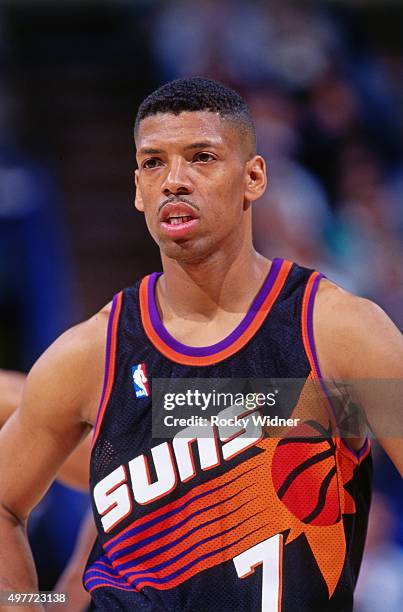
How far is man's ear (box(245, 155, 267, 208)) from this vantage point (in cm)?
229

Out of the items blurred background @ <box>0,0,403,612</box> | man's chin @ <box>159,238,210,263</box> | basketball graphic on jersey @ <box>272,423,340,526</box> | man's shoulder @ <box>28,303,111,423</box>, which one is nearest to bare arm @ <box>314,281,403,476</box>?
basketball graphic on jersey @ <box>272,423,340,526</box>

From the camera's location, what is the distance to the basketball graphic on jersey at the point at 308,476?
85.6 inches

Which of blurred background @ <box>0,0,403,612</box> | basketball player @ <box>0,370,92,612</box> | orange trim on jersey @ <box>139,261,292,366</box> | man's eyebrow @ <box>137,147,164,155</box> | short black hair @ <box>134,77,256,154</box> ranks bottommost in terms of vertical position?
basketball player @ <box>0,370,92,612</box>

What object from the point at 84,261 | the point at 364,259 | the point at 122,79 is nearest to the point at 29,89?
the point at 122,79

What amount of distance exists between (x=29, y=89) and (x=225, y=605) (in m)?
2.87

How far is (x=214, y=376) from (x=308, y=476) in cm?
29

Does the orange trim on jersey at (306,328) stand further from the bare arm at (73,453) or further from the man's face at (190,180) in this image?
the bare arm at (73,453)

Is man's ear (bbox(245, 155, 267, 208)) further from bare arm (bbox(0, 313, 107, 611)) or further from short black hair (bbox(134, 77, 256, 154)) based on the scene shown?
bare arm (bbox(0, 313, 107, 611))

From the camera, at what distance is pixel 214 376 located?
7.32 ft

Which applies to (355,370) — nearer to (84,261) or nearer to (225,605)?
(225,605)

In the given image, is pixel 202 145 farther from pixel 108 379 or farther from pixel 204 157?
pixel 108 379

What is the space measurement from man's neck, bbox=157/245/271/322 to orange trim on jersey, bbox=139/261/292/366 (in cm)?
4

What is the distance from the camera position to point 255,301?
230 cm

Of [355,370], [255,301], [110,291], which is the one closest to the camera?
[355,370]
